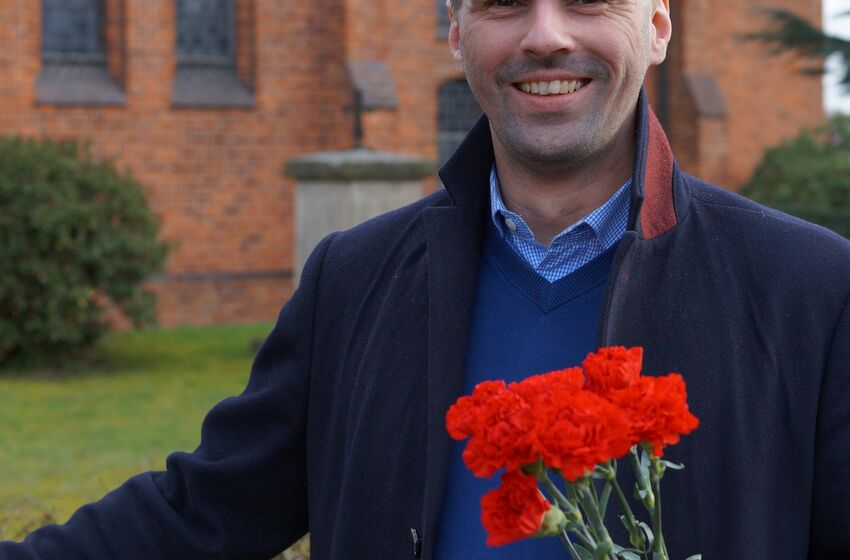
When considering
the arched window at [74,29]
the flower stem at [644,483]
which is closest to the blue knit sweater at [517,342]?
the flower stem at [644,483]

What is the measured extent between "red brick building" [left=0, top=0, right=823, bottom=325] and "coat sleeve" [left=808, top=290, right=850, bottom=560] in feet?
51.5

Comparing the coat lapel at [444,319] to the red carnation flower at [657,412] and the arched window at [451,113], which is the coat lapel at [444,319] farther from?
the arched window at [451,113]

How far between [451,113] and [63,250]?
853cm

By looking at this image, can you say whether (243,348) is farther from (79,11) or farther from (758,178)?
(758,178)

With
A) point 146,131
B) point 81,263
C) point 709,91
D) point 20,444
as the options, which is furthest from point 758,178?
point 20,444

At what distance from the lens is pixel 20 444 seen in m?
10.9

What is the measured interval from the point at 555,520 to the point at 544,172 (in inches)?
35.4

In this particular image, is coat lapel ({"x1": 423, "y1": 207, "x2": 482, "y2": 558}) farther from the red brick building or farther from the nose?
the red brick building

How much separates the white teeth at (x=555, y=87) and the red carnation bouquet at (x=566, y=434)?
0.71 metres

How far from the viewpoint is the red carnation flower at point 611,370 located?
1708 millimetres

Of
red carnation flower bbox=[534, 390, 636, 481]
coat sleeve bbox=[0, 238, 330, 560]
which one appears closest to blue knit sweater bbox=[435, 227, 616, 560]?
coat sleeve bbox=[0, 238, 330, 560]

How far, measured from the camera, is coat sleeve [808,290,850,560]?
2.12 meters

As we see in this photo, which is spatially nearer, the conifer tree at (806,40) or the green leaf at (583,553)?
the green leaf at (583,553)

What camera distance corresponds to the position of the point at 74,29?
18.6 metres
